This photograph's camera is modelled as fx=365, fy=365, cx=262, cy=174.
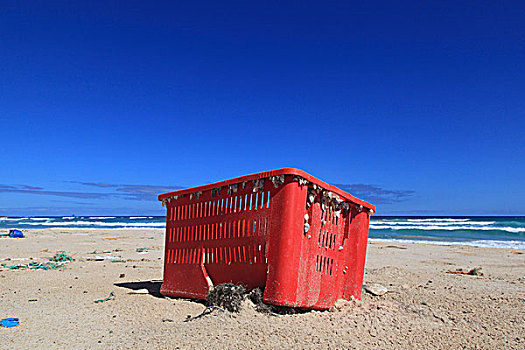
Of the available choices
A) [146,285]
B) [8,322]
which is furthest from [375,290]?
[8,322]

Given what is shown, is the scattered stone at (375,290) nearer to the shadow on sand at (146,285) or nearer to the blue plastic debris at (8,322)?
the shadow on sand at (146,285)

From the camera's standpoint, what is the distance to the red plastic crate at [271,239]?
2.87 metres

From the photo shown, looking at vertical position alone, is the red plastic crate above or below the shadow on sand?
above

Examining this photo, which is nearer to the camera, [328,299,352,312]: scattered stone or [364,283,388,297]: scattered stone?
[328,299,352,312]: scattered stone

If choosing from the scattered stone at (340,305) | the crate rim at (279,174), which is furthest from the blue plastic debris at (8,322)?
the scattered stone at (340,305)

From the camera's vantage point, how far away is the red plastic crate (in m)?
2.87

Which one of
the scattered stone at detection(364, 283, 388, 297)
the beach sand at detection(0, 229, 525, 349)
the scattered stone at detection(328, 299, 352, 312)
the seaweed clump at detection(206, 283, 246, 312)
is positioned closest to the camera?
the beach sand at detection(0, 229, 525, 349)

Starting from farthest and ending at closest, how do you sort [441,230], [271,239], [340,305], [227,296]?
[441,230] < [340,305] < [227,296] < [271,239]

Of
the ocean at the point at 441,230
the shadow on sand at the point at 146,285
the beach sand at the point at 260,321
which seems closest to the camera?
the beach sand at the point at 260,321

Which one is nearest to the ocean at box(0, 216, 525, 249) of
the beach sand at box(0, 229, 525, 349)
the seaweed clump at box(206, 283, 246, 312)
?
the beach sand at box(0, 229, 525, 349)

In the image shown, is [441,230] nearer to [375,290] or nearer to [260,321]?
→ [375,290]

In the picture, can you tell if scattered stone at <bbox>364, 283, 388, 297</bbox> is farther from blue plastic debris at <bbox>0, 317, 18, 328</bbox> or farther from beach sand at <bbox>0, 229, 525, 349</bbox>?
blue plastic debris at <bbox>0, 317, 18, 328</bbox>

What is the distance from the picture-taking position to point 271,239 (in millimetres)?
2934

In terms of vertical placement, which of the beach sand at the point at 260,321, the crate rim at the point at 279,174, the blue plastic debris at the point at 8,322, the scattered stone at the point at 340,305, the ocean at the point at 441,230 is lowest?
the ocean at the point at 441,230
